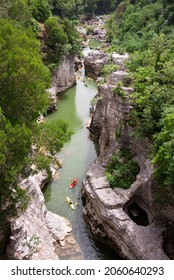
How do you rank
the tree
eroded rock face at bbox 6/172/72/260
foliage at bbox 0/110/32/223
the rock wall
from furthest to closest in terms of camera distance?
the rock wall
eroded rock face at bbox 6/172/72/260
the tree
foliage at bbox 0/110/32/223

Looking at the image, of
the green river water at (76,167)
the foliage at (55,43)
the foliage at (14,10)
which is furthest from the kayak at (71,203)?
the foliage at (55,43)

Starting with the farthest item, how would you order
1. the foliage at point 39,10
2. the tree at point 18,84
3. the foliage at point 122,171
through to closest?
the foliage at point 39,10 < the foliage at point 122,171 < the tree at point 18,84

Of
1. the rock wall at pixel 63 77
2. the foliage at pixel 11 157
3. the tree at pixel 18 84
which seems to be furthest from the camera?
the rock wall at pixel 63 77

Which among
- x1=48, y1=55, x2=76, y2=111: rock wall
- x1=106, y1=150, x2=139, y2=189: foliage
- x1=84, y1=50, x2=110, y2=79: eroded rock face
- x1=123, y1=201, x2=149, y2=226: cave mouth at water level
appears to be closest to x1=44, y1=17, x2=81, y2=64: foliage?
x1=48, y1=55, x2=76, y2=111: rock wall

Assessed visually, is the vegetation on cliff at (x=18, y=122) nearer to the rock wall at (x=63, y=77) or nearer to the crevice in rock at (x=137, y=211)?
the crevice in rock at (x=137, y=211)

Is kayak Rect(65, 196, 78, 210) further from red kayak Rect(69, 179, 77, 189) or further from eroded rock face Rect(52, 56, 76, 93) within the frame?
eroded rock face Rect(52, 56, 76, 93)

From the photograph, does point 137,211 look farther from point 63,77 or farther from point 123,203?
point 63,77
